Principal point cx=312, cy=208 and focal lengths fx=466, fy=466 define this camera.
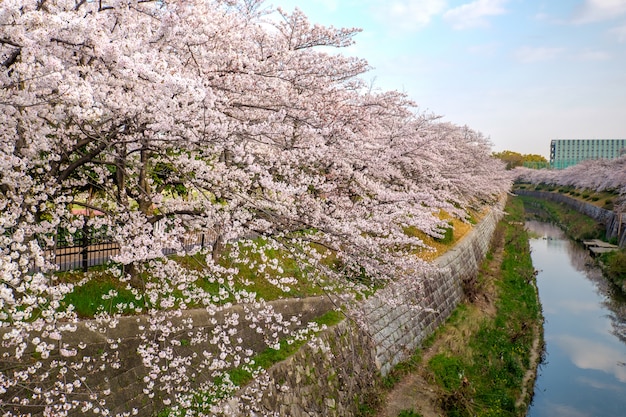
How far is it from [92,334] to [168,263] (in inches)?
65.7

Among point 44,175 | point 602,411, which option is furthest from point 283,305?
point 602,411

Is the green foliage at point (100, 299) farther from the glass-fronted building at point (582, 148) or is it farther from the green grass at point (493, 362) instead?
the glass-fronted building at point (582, 148)

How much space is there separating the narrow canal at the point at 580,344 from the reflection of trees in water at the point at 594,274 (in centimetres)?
4

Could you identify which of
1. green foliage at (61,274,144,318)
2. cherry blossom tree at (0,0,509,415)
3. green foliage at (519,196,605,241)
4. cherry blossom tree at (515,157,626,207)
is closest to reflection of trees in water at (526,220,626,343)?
green foliage at (519,196,605,241)

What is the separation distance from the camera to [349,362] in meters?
10.9

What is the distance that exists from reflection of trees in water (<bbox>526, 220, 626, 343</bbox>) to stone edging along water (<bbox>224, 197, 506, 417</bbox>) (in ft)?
29.7

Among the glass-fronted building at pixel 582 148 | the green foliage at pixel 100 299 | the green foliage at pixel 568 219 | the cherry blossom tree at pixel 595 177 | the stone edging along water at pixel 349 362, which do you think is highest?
the glass-fronted building at pixel 582 148

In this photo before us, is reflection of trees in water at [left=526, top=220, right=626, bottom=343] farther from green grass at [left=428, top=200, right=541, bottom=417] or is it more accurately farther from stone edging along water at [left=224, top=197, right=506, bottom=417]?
stone edging along water at [left=224, top=197, right=506, bottom=417]

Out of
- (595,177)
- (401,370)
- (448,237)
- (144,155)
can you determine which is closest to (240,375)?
(144,155)

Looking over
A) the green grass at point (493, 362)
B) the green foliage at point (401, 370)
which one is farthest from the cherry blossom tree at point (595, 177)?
the green foliage at point (401, 370)

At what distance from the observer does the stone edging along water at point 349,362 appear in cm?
860

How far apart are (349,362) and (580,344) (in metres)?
11.9

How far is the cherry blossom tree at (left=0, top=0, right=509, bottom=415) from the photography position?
218 inches

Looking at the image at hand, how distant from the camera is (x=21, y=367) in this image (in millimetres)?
5684
